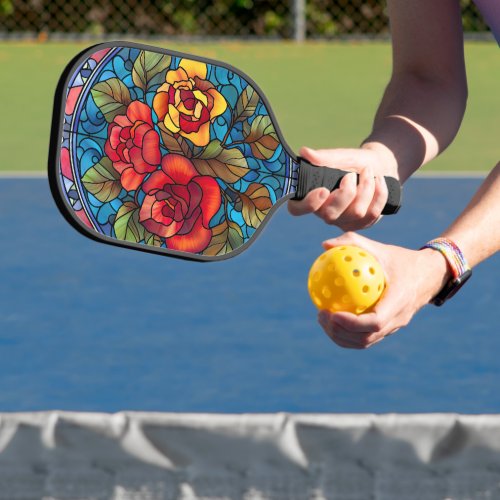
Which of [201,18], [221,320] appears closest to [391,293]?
[221,320]

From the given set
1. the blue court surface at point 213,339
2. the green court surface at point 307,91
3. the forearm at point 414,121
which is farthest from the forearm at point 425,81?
the green court surface at point 307,91

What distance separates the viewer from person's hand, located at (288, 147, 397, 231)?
88.3 inches

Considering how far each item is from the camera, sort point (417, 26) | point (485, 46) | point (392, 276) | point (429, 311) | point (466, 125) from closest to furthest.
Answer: point (392, 276), point (417, 26), point (429, 311), point (466, 125), point (485, 46)

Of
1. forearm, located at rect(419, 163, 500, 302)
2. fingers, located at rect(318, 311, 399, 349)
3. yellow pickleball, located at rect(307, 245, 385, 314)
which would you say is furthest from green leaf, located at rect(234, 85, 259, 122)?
fingers, located at rect(318, 311, 399, 349)

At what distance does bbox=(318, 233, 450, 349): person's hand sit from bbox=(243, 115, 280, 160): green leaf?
0.48m

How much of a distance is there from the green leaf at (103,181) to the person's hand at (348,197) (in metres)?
0.30

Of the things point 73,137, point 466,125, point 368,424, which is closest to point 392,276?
point 368,424

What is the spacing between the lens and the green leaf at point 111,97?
2.27 metres

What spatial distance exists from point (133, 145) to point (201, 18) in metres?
10.7

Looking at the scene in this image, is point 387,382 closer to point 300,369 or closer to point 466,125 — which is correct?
point 300,369

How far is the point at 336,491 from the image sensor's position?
7.64 ft

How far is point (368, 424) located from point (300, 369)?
2022mm

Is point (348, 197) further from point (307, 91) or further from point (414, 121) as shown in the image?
point (307, 91)

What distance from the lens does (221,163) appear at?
2447mm
